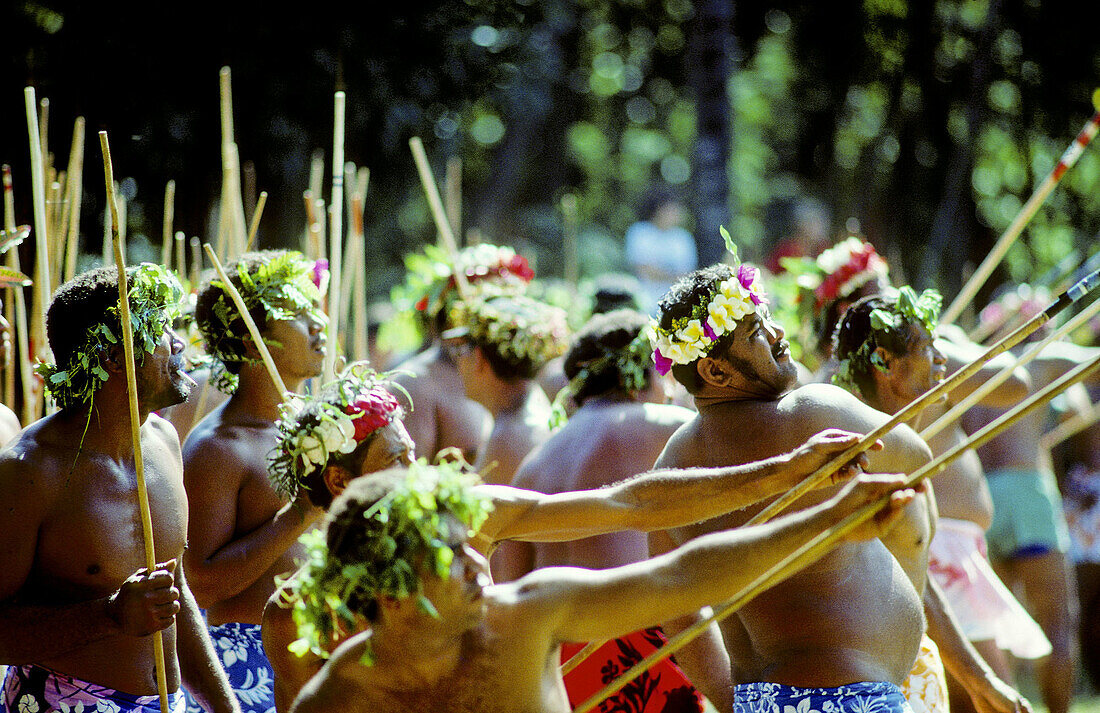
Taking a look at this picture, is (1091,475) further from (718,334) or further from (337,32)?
(337,32)

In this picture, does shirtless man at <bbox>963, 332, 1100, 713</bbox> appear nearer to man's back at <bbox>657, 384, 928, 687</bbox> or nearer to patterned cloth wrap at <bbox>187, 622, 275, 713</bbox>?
man's back at <bbox>657, 384, 928, 687</bbox>

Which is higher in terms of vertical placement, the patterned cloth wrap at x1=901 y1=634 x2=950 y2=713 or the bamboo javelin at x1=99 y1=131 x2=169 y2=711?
the bamboo javelin at x1=99 y1=131 x2=169 y2=711

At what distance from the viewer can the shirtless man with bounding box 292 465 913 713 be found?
2.33m

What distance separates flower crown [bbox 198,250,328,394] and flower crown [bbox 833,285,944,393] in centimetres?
198

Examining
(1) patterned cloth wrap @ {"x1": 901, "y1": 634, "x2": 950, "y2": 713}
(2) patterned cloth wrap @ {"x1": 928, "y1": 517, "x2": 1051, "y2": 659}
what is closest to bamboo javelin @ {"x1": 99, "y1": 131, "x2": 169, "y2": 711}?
(1) patterned cloth wrap @ {"x1": 901, "y1": 634, "x2": 950, "y2": 713}

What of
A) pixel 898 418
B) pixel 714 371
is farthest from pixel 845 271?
pixel 898 418

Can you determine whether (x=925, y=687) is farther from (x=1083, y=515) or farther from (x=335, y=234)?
(x=1083, y=515)

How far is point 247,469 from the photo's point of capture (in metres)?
3.71

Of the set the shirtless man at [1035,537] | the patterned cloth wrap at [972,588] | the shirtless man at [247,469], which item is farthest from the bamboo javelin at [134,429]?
the shirtless man at [1035,537]

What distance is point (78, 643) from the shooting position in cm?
288

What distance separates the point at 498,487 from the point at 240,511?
1.10m

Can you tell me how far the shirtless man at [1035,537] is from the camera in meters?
6.00

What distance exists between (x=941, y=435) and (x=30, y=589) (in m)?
3.55

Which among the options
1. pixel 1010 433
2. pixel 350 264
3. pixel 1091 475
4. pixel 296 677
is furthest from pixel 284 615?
pixel 1091 475
